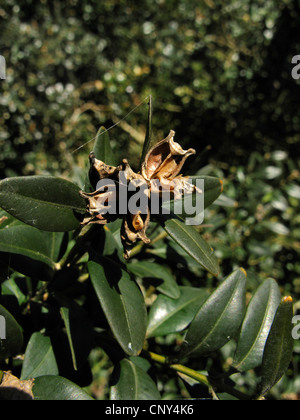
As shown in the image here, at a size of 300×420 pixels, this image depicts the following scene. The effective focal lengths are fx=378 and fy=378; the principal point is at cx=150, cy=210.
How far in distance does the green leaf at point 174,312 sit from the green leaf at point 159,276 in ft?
0.23

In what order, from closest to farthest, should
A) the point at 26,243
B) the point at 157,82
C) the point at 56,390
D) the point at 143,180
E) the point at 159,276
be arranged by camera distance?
the point at 143,180, the point at 56,390, the point at 26,243, the point at 159,276, the point at 157,82

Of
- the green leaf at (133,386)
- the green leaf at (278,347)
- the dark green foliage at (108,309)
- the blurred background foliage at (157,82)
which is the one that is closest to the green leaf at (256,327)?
the dark green foliage at (108,309)

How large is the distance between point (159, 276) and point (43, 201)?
1.37 ft

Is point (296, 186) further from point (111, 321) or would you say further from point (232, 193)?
point (111, 321)

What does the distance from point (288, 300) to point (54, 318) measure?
0.55 m

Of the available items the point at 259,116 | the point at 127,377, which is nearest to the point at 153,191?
the point at 127,377

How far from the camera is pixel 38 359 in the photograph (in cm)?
86

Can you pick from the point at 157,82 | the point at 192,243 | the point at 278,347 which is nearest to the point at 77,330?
the point at 192,243

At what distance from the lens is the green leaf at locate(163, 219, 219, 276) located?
711 millimetres

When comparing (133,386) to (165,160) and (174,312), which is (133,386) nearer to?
(174,312)

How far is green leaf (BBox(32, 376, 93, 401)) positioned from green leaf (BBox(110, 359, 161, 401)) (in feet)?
0.30

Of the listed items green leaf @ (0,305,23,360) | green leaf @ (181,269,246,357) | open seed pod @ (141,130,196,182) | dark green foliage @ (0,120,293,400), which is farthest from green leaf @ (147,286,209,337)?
open seed pod @ (141,130,196,182)

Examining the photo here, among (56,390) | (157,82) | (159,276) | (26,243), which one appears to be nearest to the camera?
(56,390)
